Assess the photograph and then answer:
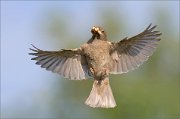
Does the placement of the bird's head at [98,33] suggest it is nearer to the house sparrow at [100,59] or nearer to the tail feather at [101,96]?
the house sparrow at [100,59]

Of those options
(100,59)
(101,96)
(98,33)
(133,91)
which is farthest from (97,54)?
(133,91)

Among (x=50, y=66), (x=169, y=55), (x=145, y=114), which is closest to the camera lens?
(x=50, y=66)

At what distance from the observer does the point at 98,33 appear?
4.52 meters

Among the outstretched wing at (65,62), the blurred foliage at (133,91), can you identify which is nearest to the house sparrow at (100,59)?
the outstretched wing at (65,62)

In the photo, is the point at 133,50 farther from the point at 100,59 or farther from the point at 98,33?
the point at 100,59

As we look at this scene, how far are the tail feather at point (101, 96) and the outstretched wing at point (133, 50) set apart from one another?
10 centimetres

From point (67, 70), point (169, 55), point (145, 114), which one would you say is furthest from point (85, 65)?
point (169, 55)

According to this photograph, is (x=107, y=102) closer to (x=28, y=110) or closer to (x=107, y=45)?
(x=107, y=45)

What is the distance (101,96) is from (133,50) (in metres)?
0.38

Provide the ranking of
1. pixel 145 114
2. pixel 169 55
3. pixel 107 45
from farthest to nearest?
pixel 169 55, pixel 145 114, pixel 107 45

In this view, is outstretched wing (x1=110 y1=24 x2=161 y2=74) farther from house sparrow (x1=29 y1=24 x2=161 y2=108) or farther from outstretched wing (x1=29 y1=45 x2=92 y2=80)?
outstretched wing (x1=29 y1=45 x2=92 y2=80)

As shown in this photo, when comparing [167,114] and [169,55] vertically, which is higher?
[169,55]

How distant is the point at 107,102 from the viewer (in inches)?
179

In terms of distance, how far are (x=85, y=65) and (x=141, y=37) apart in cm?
36
